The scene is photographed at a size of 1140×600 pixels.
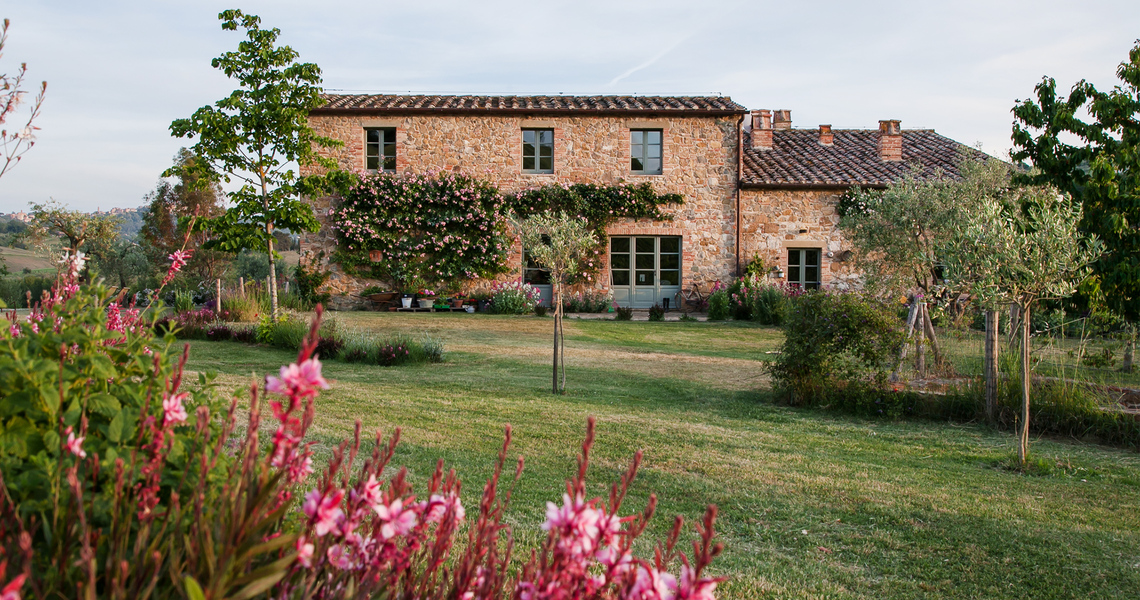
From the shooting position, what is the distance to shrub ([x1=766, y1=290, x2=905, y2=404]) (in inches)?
289

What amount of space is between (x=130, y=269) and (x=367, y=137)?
11857mm

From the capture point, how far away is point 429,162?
18.0 meters

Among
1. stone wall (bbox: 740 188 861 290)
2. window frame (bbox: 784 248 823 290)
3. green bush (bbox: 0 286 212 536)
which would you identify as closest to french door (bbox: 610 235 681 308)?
stone wall (bbox: 740 188 861 290)

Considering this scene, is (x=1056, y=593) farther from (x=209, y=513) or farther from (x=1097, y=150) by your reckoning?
(x=1097, y=150)

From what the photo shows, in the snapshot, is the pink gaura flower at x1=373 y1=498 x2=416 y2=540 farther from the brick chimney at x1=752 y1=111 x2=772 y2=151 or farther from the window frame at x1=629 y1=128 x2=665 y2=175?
the brick chimney at x1=752 y1=111 x2=772 y2=151

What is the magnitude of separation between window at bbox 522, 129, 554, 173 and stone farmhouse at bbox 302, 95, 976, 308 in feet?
0.08

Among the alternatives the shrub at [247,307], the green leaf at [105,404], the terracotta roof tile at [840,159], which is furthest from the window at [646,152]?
the green leaf at [105,404]

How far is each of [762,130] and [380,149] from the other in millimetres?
10338

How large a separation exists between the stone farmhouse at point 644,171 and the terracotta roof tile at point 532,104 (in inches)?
1.9

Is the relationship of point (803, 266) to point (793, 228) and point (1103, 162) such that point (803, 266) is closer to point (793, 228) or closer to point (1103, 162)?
point (793, 228)

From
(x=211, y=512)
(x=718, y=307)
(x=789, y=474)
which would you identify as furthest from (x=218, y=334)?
(x=211, y=512)

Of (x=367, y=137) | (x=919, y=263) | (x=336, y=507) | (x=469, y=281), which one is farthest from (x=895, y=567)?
(x=367, y=137)

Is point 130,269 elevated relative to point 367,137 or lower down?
lower down

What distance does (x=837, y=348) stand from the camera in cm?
746
